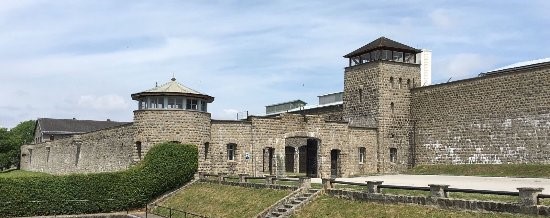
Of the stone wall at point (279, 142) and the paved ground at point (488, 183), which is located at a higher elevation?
Result: the stone wall at point (279, 142)

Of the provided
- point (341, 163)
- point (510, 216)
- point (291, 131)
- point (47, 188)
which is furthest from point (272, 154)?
point (510, 216)

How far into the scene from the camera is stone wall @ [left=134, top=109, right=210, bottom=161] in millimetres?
33500

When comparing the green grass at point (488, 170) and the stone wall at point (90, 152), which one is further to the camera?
the stone wall at point (90, 152)

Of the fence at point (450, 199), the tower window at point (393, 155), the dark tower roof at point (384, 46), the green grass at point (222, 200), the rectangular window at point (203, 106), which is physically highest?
the dark tower roof at point (384, 46)

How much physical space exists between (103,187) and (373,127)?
18.5 m

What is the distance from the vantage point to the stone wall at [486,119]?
33.6m

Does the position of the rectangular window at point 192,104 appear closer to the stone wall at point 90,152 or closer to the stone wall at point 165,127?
the stone wall at point 165,127

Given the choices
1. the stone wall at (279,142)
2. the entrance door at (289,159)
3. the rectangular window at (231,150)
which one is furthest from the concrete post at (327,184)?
the entrance door at (289,159)

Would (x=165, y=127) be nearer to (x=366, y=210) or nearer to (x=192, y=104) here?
(x=192, y=104)

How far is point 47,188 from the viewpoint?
1163 inches

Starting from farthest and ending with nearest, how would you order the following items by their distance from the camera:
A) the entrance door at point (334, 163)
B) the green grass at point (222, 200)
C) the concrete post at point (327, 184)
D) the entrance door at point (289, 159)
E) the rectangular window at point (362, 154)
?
the entrance door at point (289, 159) < the rectangular window at point (362, 154) < the entrance door at point (334, 163) < the green grass at point (222, 200) < the concrete post at point (327, 184)

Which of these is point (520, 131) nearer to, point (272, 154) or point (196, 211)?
point (272, 154)

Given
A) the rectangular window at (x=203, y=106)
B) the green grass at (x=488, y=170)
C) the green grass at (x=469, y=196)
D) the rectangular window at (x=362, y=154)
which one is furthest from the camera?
the rectangular window at (x=362, y=154)

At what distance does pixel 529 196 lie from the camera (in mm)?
16469
